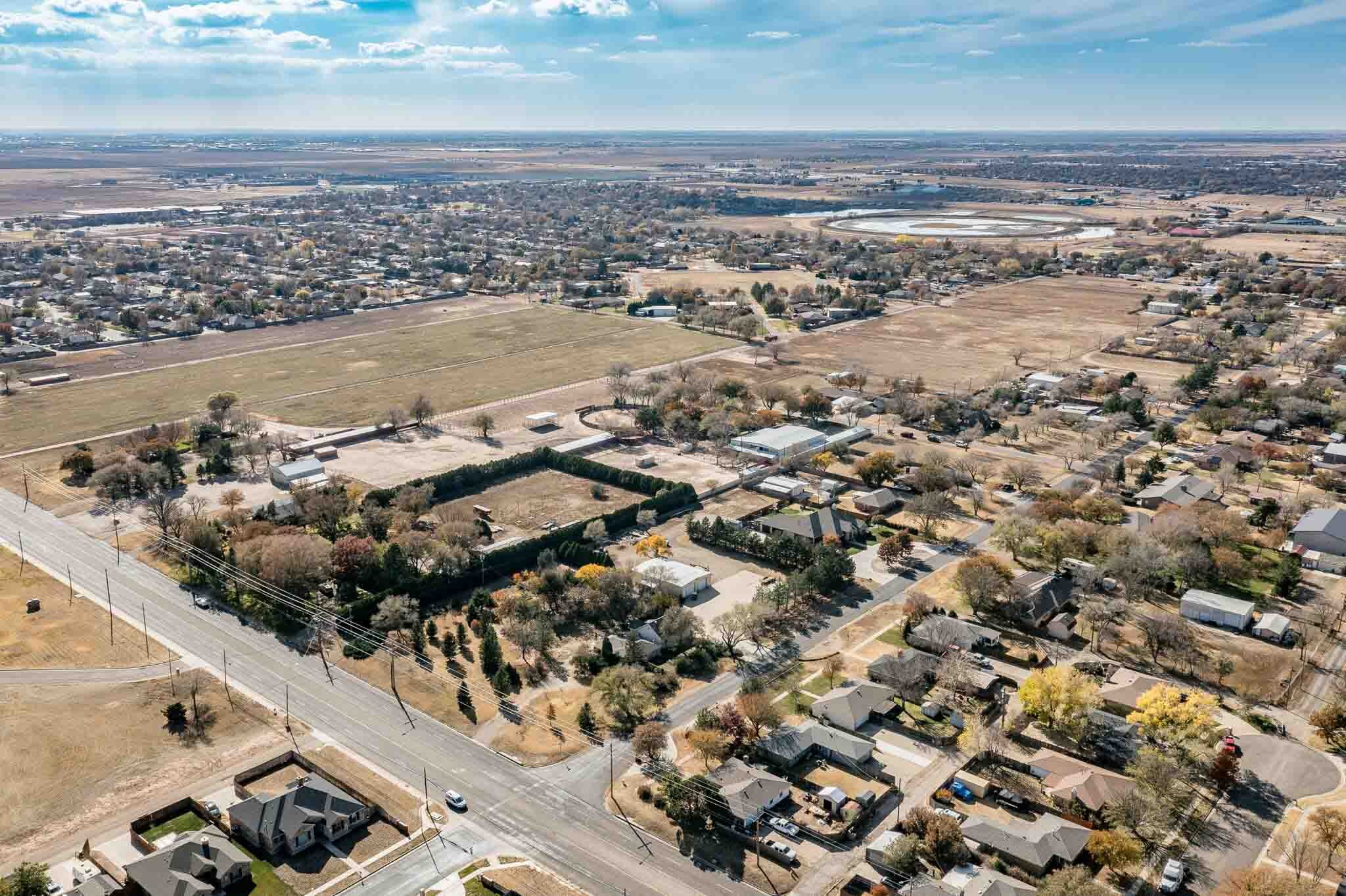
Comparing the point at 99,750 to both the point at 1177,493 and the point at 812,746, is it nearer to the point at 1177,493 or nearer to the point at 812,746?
the point at 812,746

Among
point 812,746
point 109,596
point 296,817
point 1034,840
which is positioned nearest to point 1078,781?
point 1034,840

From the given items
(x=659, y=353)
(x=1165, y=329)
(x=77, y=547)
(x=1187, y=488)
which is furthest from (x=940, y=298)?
(x=77, y=547)

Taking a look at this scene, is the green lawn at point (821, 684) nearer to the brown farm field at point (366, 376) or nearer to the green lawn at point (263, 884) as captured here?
the green lawn at point (263, 884)

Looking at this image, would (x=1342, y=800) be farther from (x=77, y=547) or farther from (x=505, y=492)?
(x=77, y=547)

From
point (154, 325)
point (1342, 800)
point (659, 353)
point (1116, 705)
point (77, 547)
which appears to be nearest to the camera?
point (1342, 800)

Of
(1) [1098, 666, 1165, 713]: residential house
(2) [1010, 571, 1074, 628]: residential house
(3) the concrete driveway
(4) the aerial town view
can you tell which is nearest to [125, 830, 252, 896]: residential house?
(4) the aerial town view

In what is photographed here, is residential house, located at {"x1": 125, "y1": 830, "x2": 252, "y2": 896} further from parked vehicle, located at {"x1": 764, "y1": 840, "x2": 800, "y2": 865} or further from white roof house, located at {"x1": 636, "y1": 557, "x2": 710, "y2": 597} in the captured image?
white roof house, located at {"x1": 636, "y1": 557, "x2": 710, "y2": 597}
